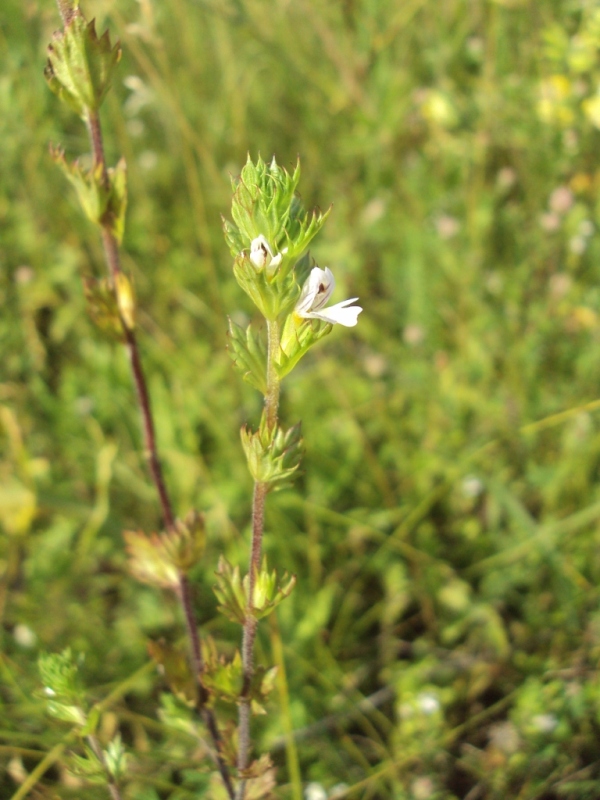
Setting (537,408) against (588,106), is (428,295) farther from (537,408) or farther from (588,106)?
(588,106)

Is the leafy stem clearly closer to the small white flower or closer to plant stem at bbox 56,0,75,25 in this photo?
plant stem at bbox 56,0,75,25

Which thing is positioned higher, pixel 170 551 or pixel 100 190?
pixel 100 190

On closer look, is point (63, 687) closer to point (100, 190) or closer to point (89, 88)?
point (100, 190)

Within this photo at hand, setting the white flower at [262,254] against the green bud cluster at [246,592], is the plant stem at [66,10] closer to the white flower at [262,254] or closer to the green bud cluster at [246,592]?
the white flower at [262,254]

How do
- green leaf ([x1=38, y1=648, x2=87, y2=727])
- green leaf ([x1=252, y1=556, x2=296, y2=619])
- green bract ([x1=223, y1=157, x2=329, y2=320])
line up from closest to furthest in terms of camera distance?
green bract ([x1=223, y1=157, x2=329, y2=320])
green leaf ([x1=252, y1=556, x2=296, y2=619])
green leaf ([x1=38, y1=648, x2=87, y2=727])

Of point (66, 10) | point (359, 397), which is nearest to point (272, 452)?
point (66, 10)

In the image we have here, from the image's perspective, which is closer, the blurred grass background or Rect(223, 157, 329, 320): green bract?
Rect(223, 157, 329, 320): green bract

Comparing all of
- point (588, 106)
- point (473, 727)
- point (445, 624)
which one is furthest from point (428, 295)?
point (473, 727)

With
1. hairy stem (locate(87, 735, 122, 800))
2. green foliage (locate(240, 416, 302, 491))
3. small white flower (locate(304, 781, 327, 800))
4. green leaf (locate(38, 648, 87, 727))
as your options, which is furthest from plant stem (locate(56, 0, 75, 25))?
small white flower (locate(304, 781, 327, 800))

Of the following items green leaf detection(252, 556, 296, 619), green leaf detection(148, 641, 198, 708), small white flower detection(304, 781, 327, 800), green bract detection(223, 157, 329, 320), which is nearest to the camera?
green bract detection(223, 157, 329, 320)
